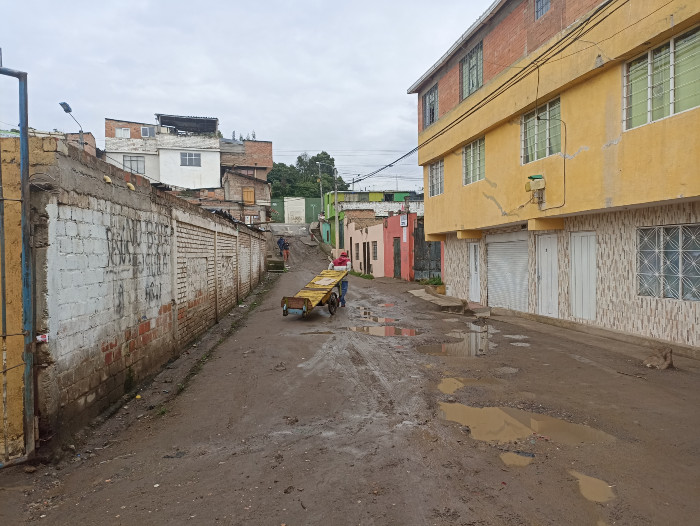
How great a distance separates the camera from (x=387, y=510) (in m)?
3.25

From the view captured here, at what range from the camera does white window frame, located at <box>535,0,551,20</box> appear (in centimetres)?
1038

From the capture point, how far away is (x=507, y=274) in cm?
1377

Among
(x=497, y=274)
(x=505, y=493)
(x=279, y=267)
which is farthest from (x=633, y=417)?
(x=279, y=267)

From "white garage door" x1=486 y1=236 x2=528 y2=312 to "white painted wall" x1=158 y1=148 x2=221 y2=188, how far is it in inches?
1310

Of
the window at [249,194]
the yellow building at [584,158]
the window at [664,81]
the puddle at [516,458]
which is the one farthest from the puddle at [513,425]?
the window at [249,194]

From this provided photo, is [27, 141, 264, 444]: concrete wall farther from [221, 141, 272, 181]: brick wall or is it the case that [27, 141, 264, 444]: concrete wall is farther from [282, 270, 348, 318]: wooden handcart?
[221, 141, 272, 181]: brick wall

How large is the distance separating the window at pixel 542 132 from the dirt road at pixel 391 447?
498cm

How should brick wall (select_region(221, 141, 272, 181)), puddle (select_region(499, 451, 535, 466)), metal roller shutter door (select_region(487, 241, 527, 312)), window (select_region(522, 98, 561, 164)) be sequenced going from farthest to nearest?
brick wall (select_region(221, 141, 272, 181)) → metal roller shutter door (select_region(487, 241, 527, 312)) → window (select_region(522, 98, 561, 164)) → puddle (select_region(499, 451, 535, 466))

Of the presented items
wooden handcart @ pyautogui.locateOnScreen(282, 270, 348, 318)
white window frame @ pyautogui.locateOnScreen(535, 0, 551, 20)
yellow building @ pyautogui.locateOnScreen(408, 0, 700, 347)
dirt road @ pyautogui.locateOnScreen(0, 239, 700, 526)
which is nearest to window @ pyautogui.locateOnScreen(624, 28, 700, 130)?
yellow building @ pyautogui.locateOnScreen(408, 0, 700, 347)

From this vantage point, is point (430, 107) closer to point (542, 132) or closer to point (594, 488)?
point (542, 132)

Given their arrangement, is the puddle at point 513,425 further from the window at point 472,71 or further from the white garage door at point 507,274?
the window at point 472,71

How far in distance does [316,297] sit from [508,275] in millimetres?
5905

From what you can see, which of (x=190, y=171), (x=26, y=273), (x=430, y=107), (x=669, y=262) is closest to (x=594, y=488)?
(x=26, y=273)

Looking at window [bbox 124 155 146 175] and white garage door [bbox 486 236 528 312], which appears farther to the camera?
window [bbox 124 155 146 175]
